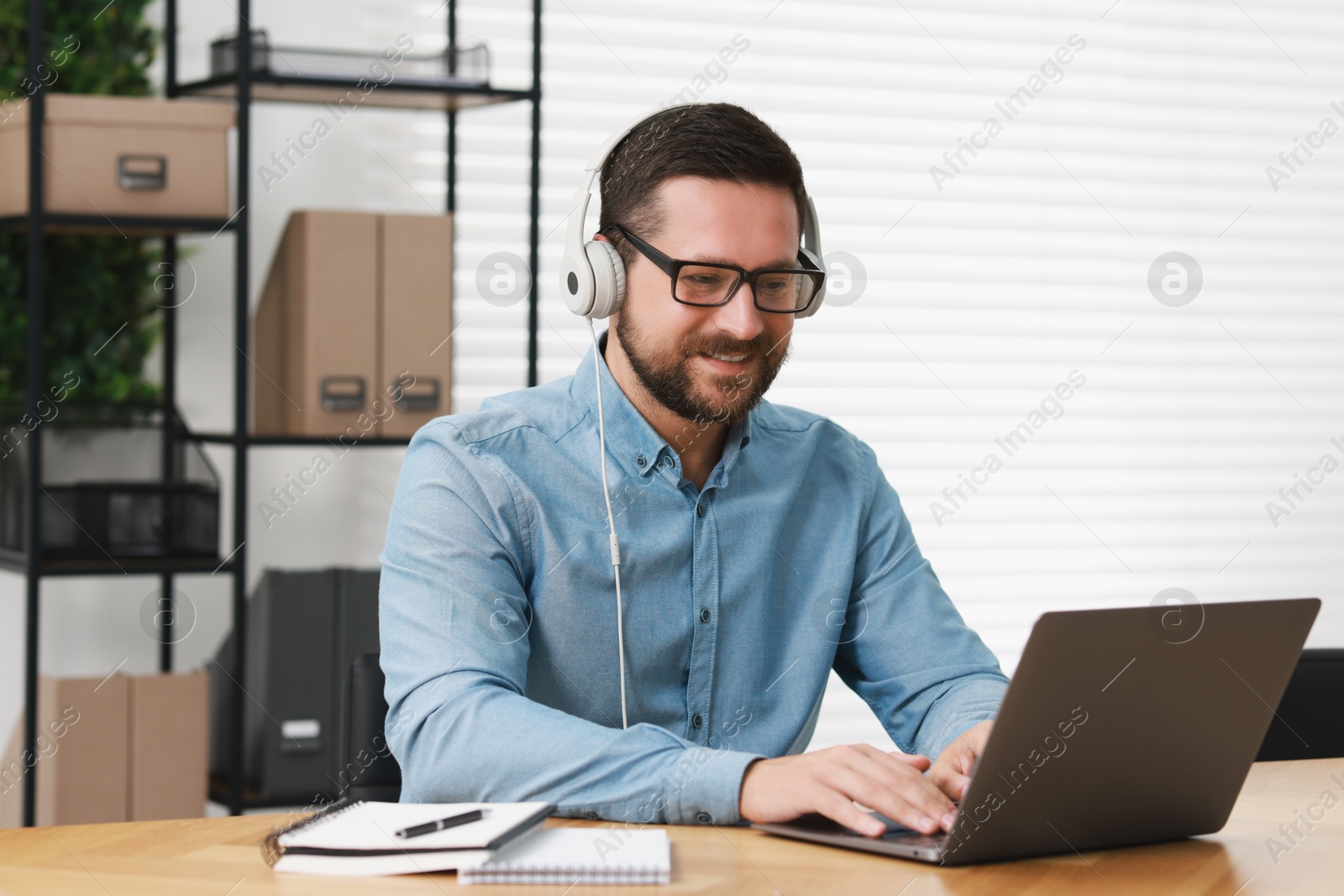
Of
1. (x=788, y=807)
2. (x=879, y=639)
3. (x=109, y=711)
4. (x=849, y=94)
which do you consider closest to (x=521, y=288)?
(x=849, y=94)

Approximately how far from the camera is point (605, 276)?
141 cm

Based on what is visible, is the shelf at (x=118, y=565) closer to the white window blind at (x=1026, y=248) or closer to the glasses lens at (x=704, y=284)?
the white window blind at (x=1026, y=248)

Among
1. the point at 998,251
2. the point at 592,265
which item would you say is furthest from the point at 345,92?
the point at 998,251

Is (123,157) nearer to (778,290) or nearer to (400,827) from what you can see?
(778,290)

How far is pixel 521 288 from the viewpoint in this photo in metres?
2.62

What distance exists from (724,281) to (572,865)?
0.68 m

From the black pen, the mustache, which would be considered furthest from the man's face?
the black pen

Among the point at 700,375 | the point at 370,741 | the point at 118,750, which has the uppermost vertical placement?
the point at 700,375

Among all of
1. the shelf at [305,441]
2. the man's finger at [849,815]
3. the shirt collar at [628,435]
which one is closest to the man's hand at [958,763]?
the man's finger at [849,815]

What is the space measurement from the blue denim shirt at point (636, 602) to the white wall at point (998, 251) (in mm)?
1261

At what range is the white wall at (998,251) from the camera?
2.62 m

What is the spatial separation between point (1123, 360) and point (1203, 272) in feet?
1.02

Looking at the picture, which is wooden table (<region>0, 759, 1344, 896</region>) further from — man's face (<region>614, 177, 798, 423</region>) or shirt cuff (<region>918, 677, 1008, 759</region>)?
man's face (<region>614, 177, 798, 423</region>)

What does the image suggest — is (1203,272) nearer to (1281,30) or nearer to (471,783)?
(1281,30)
